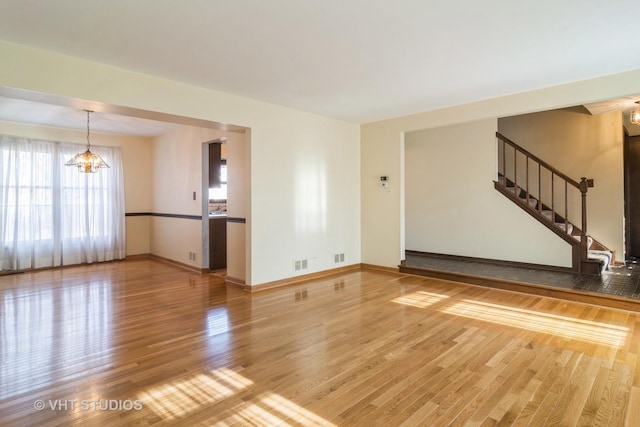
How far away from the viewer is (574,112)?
241 inches

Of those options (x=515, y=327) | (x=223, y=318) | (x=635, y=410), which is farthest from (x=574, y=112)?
(x=223, y=318)

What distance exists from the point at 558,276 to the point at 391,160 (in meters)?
3.03

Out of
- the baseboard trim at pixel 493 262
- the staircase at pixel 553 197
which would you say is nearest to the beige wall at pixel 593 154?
the staircase at pixel 553 197

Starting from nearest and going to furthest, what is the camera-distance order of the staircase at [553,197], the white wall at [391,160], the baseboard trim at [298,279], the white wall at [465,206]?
the white wall at [391,160] < the baseboard trim at [298,279] < the staircase at [553,197] < the white wall at [465,206]

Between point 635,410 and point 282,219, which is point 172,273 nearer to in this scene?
point 282,219

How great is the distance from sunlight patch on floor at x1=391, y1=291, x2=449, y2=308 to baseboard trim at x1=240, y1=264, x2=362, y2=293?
162 centimetres

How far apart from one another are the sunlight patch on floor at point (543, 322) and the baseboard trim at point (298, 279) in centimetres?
224

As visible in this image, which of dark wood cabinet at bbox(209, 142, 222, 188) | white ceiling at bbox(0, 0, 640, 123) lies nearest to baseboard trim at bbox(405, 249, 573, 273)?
white ceiling at bbox(0, 0, 640, 123)

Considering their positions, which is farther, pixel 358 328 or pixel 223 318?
pixel 223 318

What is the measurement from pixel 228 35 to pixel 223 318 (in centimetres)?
273

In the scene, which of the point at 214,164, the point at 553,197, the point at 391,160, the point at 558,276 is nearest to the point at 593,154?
the point at 553,197

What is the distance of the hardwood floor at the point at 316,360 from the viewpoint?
6.69 feet

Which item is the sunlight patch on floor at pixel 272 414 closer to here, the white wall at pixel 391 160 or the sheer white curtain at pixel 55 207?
the white wall at pixel 391 160

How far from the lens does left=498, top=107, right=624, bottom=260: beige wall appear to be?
19.2 ft
